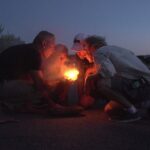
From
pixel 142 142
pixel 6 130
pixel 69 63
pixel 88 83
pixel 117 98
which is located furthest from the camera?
pixel 69 63

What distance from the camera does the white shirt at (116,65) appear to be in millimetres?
6613

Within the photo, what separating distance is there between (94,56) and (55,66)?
3.98ft

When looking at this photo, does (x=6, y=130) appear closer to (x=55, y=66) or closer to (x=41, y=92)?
(x=41, y=92)

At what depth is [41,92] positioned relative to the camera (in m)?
7.28

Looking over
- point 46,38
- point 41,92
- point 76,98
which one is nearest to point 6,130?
point 41,92

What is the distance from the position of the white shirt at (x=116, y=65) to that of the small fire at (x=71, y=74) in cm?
97

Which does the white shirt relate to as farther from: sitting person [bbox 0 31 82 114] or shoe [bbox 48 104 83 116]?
sitting person [bbox 0 31 82 114]

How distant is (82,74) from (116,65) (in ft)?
3.60

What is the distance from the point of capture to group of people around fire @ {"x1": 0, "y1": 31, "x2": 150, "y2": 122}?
670cm

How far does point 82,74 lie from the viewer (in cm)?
773

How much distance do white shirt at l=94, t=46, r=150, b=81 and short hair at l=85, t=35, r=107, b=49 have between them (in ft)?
0.72

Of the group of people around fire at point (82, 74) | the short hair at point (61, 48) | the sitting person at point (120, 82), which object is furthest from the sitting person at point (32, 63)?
the sitting person at point (120, 82)

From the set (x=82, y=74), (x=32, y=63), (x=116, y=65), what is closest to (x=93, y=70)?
(x=116, y=65)

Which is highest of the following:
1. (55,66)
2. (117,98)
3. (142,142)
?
(55,66)
